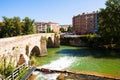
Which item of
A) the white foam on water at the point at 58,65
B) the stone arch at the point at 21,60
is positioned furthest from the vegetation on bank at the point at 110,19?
the stone arch at the point at 21,60

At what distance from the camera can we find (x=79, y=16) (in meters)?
91.2

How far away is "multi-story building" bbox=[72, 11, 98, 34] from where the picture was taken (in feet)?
276

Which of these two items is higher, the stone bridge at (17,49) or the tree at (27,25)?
the tree at (27,25)

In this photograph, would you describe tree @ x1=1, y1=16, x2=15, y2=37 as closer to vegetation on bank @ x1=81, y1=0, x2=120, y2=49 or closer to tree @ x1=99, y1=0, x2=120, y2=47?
vegetation on bank @ x1=81, y1=0, x2=120, y2=49

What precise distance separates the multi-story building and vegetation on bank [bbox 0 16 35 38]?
3099 cm

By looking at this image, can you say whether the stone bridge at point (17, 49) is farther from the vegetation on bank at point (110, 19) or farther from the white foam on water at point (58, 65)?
the vegetation on bank at point (110, 19)

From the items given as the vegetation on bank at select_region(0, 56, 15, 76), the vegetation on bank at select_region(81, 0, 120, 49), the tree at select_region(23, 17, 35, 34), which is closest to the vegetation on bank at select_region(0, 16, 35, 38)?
the tree at select_region(23, 17, 35, 34)

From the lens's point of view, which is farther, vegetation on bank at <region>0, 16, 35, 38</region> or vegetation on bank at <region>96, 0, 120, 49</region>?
vegetation on bank at <region>0, 16, 35, 38</region>

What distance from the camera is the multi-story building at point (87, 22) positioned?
84250 millimetres

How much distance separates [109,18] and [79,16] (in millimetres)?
53891

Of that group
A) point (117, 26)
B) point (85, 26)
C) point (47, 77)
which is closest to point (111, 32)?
point (117, 26)

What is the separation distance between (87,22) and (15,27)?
38.8m

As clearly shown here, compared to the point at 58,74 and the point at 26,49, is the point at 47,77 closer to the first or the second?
the point at 58,74

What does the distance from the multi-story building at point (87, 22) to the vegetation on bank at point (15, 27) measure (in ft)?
102
